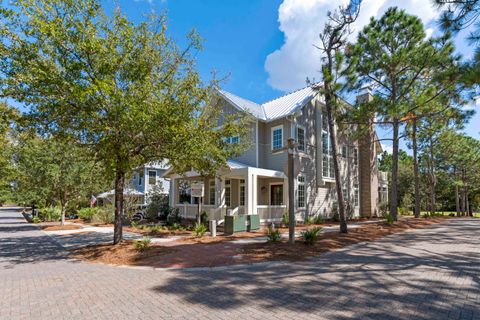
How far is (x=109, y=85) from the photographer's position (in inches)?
325

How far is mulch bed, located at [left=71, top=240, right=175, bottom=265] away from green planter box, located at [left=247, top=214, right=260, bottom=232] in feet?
18.2

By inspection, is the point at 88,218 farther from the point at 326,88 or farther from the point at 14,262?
the point at 326,88

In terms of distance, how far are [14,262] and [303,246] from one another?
8.79 meters

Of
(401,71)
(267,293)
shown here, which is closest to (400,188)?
(401,71)

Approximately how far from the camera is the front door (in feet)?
62.9

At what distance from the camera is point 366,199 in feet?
82.8

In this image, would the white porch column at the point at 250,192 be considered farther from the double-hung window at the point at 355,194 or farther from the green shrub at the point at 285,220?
the double-hung window at the point at 355,194

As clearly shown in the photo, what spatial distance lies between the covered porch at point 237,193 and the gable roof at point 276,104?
12.1 feet

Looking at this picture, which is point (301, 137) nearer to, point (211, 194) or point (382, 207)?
point (211, 194)

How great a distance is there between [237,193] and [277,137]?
15.0 feet

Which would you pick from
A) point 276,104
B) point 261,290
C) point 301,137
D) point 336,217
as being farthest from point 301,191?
point 261,290

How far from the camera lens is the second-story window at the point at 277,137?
60.4ft

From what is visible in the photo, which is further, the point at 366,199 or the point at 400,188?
the point at 400,188

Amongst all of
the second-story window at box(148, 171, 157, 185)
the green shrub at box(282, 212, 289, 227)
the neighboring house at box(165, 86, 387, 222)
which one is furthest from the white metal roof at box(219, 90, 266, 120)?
the second-story window at box(148, 171, 157, 185)
